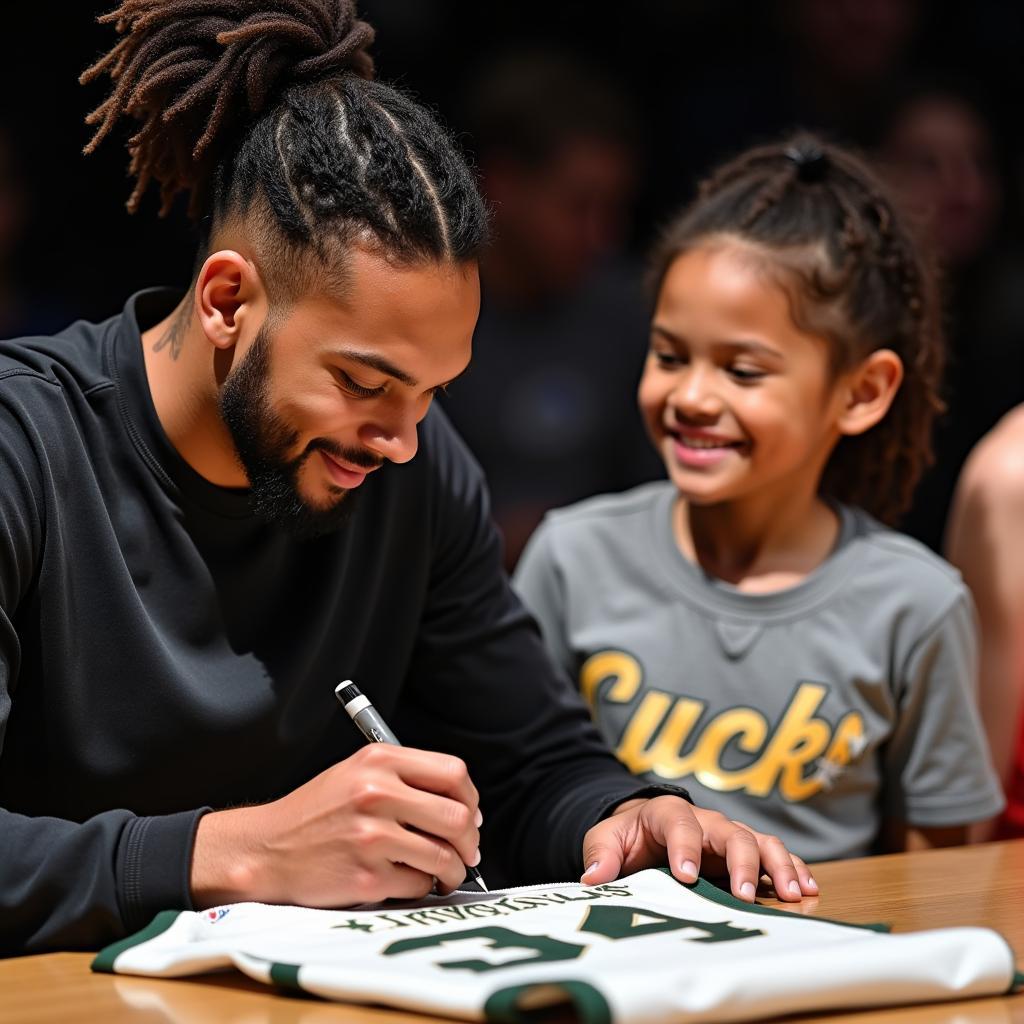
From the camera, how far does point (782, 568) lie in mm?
1849

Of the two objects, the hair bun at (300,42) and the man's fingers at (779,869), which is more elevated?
the hair bun at (300,42)

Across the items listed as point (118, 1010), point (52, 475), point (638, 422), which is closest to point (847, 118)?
point (638, 422)

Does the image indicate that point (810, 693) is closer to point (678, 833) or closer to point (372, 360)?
point (678, 833)

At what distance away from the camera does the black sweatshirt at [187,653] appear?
114cm

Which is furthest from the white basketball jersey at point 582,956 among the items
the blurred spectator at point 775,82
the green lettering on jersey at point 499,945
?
the blurred spectator at point 775,82

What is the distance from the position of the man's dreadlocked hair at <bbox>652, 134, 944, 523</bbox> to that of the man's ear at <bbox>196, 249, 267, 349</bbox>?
2.35 feet

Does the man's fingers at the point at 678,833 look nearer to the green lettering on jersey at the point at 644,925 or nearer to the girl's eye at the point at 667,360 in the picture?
the green lettering on jersey at the point at 644,925

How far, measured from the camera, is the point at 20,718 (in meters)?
1.29

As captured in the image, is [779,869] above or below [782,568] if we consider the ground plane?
below

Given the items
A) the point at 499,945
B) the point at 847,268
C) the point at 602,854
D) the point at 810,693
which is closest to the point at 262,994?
the point at 499,945

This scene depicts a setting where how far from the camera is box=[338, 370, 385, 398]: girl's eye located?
1271 mm

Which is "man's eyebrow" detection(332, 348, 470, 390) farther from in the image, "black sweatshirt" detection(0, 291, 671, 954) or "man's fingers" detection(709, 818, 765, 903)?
"man's fingers" detection(709, 818, 765, 903)

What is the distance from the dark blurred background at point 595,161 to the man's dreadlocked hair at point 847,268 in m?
0.62

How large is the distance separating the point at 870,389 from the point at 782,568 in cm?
24
